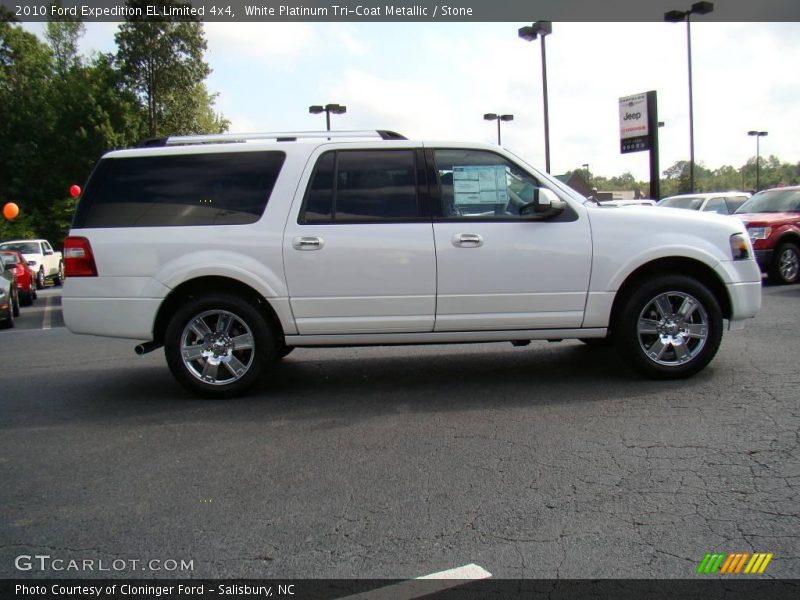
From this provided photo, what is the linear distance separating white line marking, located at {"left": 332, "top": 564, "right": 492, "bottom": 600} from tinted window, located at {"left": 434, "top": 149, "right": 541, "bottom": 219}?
11.7 ft

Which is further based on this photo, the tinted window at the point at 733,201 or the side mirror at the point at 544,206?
the tinted window at the point at 733,201

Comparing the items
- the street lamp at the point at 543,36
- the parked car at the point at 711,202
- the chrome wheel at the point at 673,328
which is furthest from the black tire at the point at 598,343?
the street lamp at the point at 543,36

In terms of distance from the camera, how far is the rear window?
6.09 meters

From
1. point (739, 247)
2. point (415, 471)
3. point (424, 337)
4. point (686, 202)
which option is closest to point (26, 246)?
point (686, 202)

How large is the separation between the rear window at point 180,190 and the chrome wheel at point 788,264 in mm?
11288

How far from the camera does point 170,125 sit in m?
48.4

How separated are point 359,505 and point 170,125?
4856 centimetres

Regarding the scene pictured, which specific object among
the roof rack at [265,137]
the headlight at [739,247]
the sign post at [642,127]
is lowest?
the headlight at [739,247]

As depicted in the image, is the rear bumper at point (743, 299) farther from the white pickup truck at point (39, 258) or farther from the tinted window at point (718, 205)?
the white pickup truck at point (39, 258)

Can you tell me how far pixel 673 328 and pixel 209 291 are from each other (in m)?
3.90

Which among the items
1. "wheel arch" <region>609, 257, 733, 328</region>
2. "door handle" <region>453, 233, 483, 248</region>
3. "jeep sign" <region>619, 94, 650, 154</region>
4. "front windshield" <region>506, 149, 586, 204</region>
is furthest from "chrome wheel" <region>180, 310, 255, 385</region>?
"jeep sign" <region>619, 94, 650, 154</region>

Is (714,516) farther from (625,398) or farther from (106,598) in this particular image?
(106,598)

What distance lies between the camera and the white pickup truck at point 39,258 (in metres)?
27.4

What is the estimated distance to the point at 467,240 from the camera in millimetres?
6004
